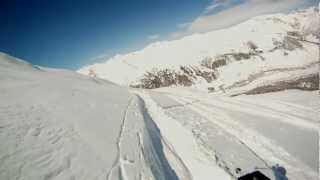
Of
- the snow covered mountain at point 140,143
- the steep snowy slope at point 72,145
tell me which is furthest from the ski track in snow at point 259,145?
the steep snowy slope at point 72,145

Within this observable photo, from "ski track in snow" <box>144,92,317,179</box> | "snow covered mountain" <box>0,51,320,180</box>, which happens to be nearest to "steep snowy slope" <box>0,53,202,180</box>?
"snow covered mountain" <box>0,51,320,180</box>

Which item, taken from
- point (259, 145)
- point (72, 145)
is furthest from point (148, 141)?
point (259, 145)

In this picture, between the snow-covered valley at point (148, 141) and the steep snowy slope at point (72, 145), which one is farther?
the snow-covered valley at point (148, 141)

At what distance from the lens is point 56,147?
7594 mm

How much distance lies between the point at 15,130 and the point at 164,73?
17896 centimetres

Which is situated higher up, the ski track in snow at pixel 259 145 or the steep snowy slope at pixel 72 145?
the steep snowy slope at pixel 72 145

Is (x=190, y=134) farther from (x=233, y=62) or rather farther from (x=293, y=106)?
(x=233, y=62)

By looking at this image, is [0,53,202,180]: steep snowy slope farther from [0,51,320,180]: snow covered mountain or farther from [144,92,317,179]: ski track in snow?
[144,92,317,179]: ski track in snow

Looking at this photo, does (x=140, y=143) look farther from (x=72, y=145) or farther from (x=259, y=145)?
(x=259, y=145)

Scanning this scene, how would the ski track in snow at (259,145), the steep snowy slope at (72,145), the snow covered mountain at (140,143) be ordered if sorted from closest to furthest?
the steep snowy slope at (72,145) < the snow covered mountain at (140,143) < the ski track in snow at (259,145)

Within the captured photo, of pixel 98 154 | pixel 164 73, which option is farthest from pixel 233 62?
pixel 98 154

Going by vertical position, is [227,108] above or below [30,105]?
below

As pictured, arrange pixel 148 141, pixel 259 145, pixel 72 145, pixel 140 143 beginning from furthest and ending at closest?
pixel 148 141, pixel 259 145, pixel 140 143, pixel 72 145

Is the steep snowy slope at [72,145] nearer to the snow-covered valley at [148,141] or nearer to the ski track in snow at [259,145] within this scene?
the snow-covered valley at [148,141]
